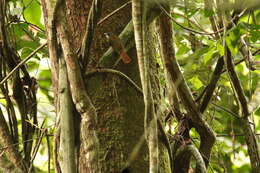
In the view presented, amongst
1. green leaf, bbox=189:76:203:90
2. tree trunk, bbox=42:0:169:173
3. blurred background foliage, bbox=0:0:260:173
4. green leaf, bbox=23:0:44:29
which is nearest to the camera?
tree trunk, bbox=42:0:169:173

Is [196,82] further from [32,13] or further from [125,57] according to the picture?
[125,57]

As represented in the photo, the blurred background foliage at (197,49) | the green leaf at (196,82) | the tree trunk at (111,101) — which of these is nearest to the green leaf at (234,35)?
the blurred background foliage at (197,49)

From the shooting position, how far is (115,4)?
106cm

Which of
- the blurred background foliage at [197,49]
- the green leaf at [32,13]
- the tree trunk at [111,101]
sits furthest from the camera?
the green leaf at [32,13]

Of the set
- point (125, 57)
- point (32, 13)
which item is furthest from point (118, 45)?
point (32, 13)

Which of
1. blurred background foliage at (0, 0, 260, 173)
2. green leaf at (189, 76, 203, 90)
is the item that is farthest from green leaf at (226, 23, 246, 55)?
green leaf at (189, 76, 203, 90)

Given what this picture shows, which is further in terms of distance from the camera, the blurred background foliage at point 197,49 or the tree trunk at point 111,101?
the blurred background foliage at point 197,49

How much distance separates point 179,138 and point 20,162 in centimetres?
50

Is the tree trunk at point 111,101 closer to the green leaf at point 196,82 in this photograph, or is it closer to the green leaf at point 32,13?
the green leaf at point 32,13

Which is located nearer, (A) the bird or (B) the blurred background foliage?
(A) the bird

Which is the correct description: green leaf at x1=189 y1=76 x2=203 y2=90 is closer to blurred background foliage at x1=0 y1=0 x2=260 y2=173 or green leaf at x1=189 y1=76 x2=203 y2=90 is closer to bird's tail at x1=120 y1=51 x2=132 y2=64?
blurred background foliage at x1=0 y1=0 x2=260 y2=173

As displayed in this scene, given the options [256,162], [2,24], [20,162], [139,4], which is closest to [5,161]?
[20,162]

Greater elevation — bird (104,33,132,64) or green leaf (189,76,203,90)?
bird (104,33,132,64)

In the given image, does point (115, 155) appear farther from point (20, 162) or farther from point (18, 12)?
point (18, 12)
